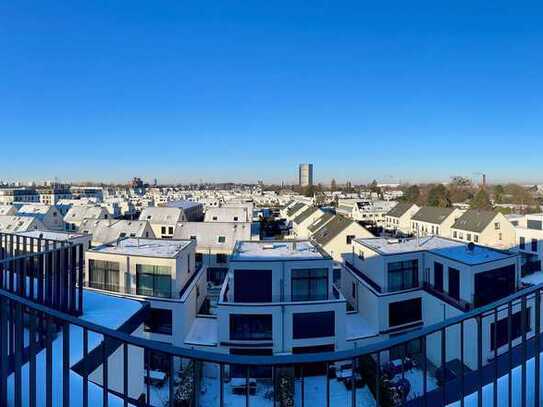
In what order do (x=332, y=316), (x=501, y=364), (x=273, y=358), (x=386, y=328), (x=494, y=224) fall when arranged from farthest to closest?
(x=494, y=224), (x=386, y=328), (x=332, y=316), (x=501, y=364), (x=273, y=358)

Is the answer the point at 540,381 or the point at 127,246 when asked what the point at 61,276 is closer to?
the point at 540,381

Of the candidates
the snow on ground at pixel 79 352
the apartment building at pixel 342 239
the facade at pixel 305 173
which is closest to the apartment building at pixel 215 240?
the apartment building at pixel 342 239

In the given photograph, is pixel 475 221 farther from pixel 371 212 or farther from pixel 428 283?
pixel 371 212

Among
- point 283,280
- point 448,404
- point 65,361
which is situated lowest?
point 283,280

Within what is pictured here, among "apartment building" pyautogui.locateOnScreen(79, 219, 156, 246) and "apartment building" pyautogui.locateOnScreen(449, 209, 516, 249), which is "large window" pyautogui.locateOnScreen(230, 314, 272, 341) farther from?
"apartment building" pyautogui.locateOnScreen(449, 209, 516, 249)

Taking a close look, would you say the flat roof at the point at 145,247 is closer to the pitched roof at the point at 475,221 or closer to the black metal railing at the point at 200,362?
the black metal railing at the point at 200,362

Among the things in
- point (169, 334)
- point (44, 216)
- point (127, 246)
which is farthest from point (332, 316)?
point (44, 216)
